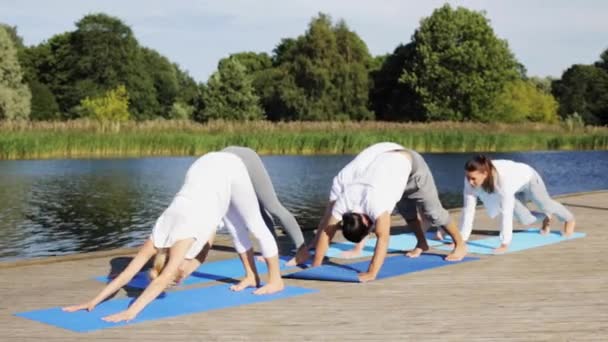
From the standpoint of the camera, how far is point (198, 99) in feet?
202

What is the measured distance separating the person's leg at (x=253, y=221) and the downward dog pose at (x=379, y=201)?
53 centimetres

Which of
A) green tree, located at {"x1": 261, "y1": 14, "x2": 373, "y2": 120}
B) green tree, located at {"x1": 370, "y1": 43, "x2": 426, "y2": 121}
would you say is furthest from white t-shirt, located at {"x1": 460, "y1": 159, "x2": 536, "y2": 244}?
green tree, located at {"x1": 370, "y1": 43, "x2": 426, "y2": 121}

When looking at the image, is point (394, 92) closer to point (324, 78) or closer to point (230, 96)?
point (324, 78)

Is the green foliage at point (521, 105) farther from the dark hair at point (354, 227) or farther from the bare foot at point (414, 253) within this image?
the dark hair at point (354, 227)

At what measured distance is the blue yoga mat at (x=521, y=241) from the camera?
313 inches

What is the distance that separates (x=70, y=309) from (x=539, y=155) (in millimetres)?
31345

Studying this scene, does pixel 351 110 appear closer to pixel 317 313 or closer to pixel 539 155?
pixel 539 155

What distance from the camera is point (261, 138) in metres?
31.3

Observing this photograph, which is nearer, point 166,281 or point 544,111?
point 166,281

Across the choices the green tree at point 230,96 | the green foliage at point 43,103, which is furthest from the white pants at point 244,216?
the green foliage at point 43,103

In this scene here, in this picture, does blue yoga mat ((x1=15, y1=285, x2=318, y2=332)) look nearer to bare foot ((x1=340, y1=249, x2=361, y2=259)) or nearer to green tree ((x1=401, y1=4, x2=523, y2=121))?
bare foot ((x1=340, y1=249, x2=361, y2=259))

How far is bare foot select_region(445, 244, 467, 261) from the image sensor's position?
721 cm

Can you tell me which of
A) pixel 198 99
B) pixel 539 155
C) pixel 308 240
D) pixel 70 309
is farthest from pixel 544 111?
pixel 70 309

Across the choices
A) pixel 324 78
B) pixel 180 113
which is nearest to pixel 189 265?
pixel 324 78
